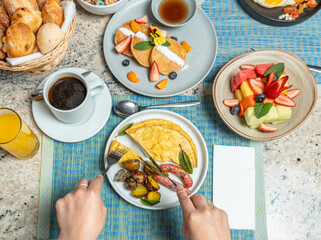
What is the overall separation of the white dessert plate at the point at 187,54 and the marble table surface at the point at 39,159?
5 cm

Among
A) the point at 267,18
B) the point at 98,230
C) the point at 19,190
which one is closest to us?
the point at 98,230

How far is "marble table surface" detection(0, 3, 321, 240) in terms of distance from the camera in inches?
49.2

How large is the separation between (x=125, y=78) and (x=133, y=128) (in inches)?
10.0

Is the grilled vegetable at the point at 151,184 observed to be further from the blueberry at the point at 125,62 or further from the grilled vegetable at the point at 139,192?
the blueberry at the point at 125,62

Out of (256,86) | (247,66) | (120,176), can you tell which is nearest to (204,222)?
(120,176)

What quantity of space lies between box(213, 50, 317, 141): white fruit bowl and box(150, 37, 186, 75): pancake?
20 centimetres

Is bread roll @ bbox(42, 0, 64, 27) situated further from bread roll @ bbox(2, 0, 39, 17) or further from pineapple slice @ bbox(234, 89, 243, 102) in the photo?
pineapple slice @ bbox(234, 89, 243, 102)

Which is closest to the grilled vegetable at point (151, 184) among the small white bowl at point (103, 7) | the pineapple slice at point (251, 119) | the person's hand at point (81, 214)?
the person's hand at point (81, 214)

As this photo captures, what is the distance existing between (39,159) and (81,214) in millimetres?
438

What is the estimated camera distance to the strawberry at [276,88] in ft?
Answer: 4.00

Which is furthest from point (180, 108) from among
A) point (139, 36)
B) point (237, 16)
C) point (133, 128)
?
point (237, 16)

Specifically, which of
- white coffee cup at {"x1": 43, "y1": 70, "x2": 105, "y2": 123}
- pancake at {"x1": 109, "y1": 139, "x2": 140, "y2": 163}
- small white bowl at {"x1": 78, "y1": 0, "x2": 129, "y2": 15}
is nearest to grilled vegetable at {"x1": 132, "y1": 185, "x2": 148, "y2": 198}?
pancake at {"x1": 109, "y1": 139, "x2": 140, "y2": 163}

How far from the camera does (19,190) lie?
4.13 feet

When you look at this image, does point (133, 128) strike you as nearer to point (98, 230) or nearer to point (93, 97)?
point (93, 97)
